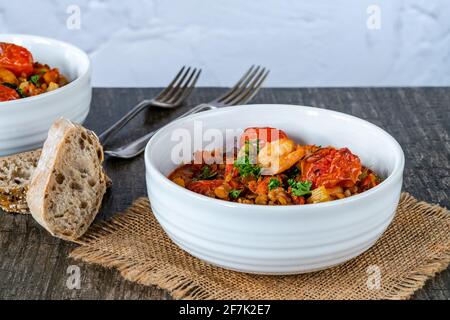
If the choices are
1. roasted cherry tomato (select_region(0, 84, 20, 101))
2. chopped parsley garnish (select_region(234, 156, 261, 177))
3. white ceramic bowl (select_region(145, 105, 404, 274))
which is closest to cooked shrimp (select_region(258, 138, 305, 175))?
chopped parsley garnish (select_region(234, 156, 261, 177))

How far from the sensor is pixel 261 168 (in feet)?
6.98

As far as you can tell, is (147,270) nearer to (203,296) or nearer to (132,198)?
(203,296)

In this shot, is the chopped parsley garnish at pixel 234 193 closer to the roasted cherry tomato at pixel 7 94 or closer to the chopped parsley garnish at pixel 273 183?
the chopped parsley garnish at pixel 273 183

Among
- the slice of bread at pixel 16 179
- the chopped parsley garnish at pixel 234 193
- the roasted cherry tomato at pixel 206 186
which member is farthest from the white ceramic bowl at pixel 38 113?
the chopped parsley garnish at pixel 234 193

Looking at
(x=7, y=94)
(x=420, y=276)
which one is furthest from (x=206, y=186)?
(x=7, y=94)

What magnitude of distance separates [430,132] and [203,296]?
1428mm

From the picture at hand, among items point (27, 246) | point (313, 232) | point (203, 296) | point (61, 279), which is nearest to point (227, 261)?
point (203, 296)

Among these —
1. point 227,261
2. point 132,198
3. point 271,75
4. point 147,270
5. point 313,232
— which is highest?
point 313,232

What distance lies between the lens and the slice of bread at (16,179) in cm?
234

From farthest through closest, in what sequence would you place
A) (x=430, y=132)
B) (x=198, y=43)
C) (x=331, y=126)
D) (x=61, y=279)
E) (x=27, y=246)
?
(x=198, y=43) → (x=430, y=132) → (x=331, y=126) → (x=27, y=246) → (x=61, y=279)

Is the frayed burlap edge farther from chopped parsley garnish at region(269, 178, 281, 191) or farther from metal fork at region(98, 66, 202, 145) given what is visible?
metal fork at region(98, 66, 202, 145)

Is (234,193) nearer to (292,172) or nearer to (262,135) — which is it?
(292,172)

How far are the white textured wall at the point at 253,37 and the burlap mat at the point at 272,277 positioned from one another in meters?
2.55

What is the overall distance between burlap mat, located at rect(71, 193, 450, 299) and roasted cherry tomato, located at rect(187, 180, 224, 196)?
0.19 m
